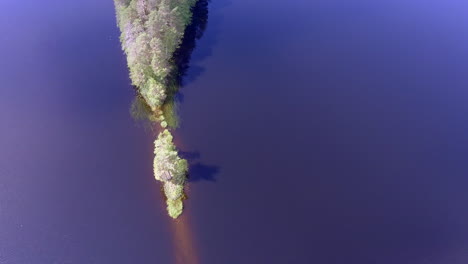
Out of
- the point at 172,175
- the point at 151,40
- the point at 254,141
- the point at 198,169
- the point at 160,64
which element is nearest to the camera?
the point at 172,175

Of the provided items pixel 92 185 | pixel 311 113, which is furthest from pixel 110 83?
pixel 311 113

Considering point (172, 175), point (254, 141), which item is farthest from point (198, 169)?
point (254, 141)

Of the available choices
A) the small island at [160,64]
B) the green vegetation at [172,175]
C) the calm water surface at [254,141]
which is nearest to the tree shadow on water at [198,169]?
the calm water surface at [254,141]

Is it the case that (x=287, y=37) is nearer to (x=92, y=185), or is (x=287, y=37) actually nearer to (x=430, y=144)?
(x=430, y=144)

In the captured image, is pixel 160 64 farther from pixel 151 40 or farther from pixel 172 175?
pixel 172 175

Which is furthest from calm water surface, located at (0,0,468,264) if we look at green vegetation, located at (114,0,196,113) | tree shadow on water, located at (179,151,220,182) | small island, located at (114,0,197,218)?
green vegetation, located at (114,0,196,113)

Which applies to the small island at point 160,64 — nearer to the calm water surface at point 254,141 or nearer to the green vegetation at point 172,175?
the green vegetation at point 172,175
